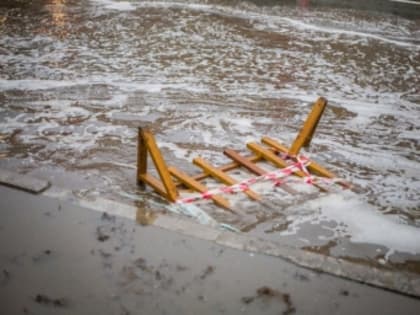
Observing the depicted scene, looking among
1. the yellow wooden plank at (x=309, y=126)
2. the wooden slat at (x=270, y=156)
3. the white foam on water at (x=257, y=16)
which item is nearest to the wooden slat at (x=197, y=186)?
the wooden slat at (x=270, y=156)

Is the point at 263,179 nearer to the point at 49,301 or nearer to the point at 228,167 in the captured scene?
the point at 228,167

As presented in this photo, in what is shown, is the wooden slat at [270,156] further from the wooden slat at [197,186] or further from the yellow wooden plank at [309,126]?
the wooden slat at [197,186]

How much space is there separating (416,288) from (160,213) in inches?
93.9

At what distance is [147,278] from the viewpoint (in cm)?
326

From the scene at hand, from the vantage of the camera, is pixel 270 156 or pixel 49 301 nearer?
pixel 49 301

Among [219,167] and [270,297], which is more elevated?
[219,167]

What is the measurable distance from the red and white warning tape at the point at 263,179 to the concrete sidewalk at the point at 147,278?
0.84 m

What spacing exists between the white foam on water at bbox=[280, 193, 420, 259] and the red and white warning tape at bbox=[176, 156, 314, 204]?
0.45 metres

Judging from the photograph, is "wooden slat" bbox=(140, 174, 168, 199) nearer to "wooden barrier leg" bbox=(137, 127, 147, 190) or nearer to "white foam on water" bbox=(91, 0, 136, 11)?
"wooden barrier leg" bbox=(137, 127, 147, 190)

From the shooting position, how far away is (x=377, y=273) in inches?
132

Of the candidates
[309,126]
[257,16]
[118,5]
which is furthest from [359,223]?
[118,5]

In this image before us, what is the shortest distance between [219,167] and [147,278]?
2.26 meters

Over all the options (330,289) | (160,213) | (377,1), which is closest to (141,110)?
(160,213)

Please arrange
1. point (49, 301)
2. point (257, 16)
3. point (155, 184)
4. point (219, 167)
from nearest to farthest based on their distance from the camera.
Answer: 1. point (49, 301)
2. point (155, 184)
3. point (219, 167)
4. point (257, 16)
